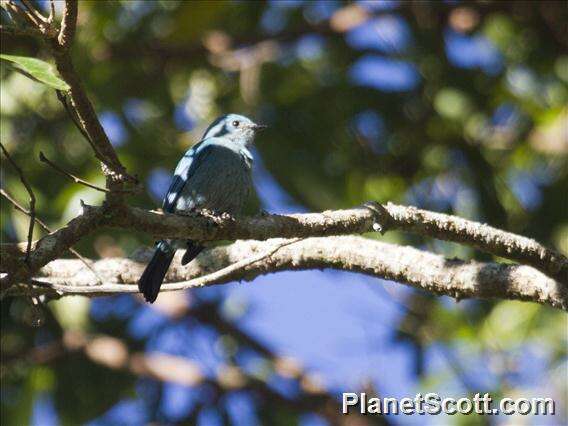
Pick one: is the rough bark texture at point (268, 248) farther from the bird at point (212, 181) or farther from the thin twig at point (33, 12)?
the bird at point (212, 181)

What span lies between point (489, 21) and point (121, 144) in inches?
116

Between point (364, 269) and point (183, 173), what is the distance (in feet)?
5.36

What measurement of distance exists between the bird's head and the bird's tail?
158cm

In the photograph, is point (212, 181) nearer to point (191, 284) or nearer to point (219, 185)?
point (219, 185)

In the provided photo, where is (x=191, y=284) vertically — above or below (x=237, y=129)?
below

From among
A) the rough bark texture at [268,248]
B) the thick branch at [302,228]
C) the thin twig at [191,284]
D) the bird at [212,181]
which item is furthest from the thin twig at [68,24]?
the bird at [212,181]

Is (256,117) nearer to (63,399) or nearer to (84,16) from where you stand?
(84,16)

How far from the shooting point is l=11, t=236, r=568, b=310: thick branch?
396 cm

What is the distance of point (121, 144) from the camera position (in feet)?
21.0

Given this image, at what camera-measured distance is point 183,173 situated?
5473 millimetres

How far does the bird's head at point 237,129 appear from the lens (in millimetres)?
6109

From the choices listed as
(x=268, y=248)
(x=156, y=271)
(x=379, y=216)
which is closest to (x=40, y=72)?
(x=379, y=216)

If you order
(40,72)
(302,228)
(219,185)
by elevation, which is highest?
(219,185)

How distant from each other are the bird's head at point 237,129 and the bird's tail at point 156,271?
1.58 metres
